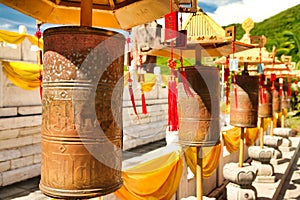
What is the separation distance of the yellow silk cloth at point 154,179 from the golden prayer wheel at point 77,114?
1444mm

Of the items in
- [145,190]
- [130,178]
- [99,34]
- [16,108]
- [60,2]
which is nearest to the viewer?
[99,34]

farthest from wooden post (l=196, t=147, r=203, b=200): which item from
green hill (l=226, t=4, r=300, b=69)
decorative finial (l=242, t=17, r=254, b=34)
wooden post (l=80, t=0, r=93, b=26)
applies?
green hill (l=226, t=4, r=300, b=69)

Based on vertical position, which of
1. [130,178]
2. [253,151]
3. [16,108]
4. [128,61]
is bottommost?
[253,151]

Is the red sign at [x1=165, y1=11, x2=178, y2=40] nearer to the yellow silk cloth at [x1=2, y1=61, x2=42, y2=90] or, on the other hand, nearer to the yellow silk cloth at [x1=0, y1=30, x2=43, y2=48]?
the yellow silk cloth at [x1=2, y1=61, x2=42, y2=90]

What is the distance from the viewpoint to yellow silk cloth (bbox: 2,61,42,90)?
6.18m

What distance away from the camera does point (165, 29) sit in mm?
2754

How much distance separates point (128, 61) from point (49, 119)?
937 mm

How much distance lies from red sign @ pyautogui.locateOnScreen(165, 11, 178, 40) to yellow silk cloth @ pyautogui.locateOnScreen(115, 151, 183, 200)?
1480 millimetres

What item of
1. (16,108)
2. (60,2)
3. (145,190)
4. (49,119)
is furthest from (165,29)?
(16,108)

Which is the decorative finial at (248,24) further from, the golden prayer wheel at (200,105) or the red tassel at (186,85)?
the red tassel at (186,85)

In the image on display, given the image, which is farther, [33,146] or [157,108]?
[157,108]

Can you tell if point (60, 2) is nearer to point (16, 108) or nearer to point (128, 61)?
point (128, 61)

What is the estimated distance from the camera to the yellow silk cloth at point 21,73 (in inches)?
243

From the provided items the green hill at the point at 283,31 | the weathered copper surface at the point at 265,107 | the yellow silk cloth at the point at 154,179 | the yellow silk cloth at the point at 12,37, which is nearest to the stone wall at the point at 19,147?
the yellow silk cloth at the point at 12,37
